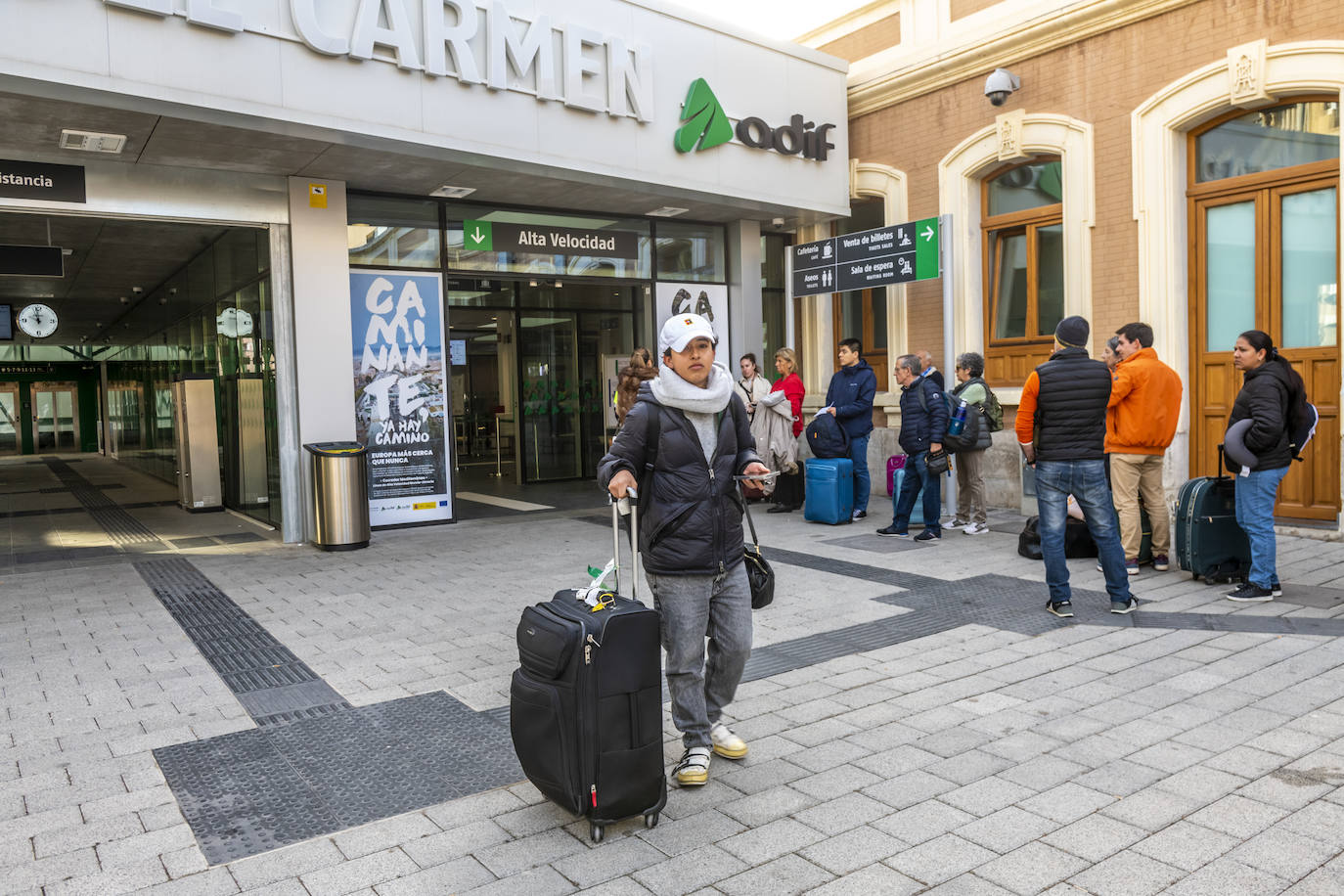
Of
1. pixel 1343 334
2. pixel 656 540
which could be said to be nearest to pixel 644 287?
pixel 1343 334

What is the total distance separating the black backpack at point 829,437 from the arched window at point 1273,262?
10.9 feet

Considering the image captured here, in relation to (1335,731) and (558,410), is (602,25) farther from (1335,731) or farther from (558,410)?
(1335,731)

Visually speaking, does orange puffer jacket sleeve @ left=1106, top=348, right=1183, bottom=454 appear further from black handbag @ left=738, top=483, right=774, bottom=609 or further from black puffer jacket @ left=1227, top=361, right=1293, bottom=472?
black handbag @ left=738, top=483, right=774, bottom=609

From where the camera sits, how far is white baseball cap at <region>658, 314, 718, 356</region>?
141 inches

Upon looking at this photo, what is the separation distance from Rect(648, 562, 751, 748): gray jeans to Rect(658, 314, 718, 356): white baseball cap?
2.82ft

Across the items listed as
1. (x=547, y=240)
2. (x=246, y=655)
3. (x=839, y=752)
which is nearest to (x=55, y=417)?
(x=547, y=240)

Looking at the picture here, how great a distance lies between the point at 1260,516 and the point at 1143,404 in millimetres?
1043

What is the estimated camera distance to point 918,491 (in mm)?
9125

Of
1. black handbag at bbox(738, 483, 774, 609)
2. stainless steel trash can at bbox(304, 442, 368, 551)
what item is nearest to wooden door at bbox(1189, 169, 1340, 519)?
black handbag at bbox(738, 483, 774, 609)

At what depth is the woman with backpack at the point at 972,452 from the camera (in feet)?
29.8

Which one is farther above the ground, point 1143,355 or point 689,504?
point 1143,355

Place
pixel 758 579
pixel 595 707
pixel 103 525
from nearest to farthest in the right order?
1. pixel 595 707
2. pixel 758 579
3. pixel 103 525

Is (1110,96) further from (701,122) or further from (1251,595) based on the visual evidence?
(1251,595)

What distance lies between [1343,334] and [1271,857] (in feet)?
22.6
